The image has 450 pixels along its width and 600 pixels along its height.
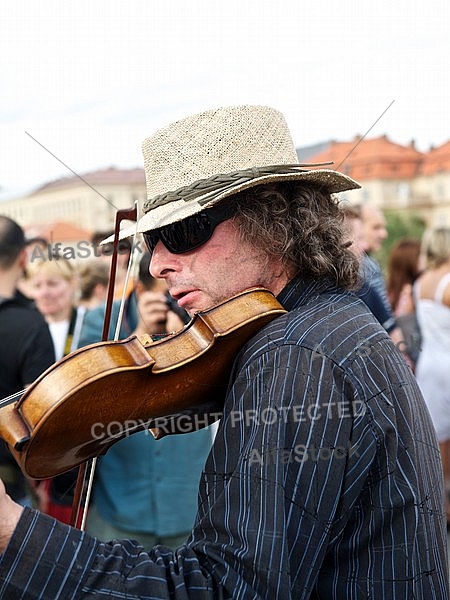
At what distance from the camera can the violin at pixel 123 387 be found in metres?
1.41

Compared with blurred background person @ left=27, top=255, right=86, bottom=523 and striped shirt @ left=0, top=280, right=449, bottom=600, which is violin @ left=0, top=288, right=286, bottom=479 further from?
blurred background person @ left=27, top=255, right=86, bottom=523

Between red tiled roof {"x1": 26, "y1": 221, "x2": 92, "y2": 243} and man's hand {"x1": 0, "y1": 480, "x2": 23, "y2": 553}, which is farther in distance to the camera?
red tiled roof {"x1": 26, "y1": 221, "x2": 92, "y2": 243}

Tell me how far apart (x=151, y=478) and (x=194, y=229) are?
226cm

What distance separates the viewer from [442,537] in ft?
5.35

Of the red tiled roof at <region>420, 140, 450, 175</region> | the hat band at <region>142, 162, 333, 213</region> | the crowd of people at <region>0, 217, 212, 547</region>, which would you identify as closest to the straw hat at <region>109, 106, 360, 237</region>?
the hat band at <region>142, 162, 333, 213</region>

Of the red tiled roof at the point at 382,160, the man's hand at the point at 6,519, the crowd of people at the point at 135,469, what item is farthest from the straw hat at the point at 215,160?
the red tiled roof at the point at 382,160

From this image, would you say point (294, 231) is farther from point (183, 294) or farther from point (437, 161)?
point (437, 161)

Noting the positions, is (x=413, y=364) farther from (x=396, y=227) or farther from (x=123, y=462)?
(x=123, y=462)

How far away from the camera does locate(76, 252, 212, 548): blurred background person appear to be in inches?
148

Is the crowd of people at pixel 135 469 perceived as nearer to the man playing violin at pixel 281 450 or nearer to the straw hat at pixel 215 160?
the straw hat at pixel 215 160

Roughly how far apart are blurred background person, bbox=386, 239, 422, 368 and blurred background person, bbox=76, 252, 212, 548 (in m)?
1.85

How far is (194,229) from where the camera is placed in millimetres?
1772

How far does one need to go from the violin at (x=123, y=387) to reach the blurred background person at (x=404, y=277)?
359 cm

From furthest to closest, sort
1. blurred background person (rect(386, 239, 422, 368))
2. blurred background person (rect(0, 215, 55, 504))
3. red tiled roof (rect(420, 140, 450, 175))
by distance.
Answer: red tiled roof (rect(420, 140, 450, 175)), blurred background person (rect(386, 239, 422, 368)), blurred background person (rect(0, 215, 55, 504))
